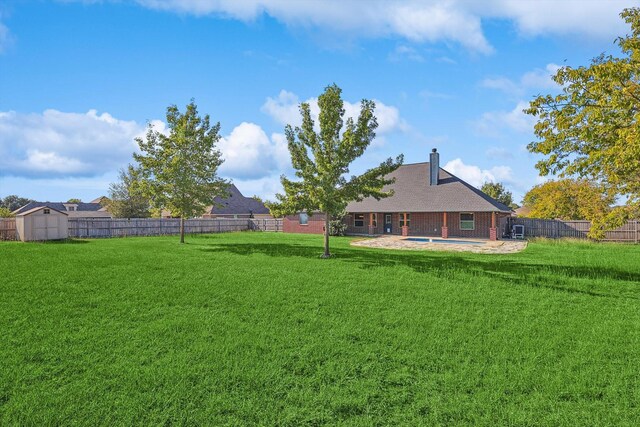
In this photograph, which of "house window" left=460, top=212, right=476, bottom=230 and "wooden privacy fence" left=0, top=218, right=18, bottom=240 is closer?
"wooden privacy fence" left=0, top=218, right=18, bottom=240

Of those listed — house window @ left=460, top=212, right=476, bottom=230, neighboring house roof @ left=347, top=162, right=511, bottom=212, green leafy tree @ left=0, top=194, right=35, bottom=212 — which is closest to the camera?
neighboring house roof @ left=347, top=162, right=511, bottom=212

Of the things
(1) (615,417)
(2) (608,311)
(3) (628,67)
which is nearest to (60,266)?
(1) (615,417)

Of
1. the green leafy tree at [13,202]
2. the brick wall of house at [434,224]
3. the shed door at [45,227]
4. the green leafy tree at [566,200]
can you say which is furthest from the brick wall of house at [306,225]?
the green leafy tree at [13,202]

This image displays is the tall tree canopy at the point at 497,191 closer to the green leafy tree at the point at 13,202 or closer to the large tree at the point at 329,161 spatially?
the large tree at the point at 329,161

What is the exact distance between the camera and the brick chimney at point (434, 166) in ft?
108

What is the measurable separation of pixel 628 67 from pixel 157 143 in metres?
22.8

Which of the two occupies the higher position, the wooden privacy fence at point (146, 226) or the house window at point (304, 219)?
the house window at point (304, 219)

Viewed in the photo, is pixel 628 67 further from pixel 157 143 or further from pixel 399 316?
pixel 157 143

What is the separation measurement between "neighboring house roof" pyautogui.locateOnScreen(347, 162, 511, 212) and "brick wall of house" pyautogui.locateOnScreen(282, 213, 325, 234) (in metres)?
3.28

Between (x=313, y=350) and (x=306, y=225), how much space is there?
101 feet

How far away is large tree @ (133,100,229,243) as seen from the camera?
72.7 feet

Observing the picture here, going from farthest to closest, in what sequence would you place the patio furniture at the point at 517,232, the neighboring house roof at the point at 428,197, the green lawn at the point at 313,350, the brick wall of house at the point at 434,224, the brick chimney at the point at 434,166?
the brick chimney at the point at 434,166 < the brick wall of house at the point at 434,224 < the patio furniture at the point at 517,232 < the neighboring house roof at the point at 428,197 < the green lawn at the point at 313,350

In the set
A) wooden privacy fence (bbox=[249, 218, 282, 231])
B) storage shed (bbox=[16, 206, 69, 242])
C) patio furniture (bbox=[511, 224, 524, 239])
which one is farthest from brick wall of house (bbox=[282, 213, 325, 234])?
storage shed (bbox=[16, 206, 69, 242])

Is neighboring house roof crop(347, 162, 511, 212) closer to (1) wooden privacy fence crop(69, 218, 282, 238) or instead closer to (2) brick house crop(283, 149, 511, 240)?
(2) brick house crop(283, 149, 511, 240)
